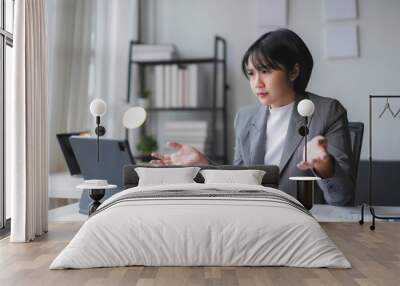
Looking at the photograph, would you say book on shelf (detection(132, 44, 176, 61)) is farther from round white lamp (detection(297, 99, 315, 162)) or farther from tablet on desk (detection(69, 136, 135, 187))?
round white lamp (detection(297, 99, 315, 162))

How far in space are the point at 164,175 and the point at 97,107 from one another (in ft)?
2.98

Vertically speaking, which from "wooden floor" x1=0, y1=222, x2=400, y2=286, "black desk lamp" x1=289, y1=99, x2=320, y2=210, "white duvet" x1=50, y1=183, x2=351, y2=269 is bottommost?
"wooden floor" x1=0, y1=222, x2=400, y2=286

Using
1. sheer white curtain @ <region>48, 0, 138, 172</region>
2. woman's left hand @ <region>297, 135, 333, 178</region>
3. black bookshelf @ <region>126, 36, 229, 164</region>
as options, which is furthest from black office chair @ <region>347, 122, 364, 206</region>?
sheer white curtain @ <region>48, 0, 138, 172</region>

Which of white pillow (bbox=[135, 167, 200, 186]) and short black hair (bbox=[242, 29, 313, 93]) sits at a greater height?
short black hair (bbox=[242, 29, 313, 93])

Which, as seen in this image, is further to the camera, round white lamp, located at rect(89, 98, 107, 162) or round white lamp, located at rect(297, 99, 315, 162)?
round white lamp, located at rect(89, 98, 107, 162)

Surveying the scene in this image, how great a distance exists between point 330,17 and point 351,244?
218 cm

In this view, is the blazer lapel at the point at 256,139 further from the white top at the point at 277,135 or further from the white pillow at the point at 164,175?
the white pillow at the point at 164,175

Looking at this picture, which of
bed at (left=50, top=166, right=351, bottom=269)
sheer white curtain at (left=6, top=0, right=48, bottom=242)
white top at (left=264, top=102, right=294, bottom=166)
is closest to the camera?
bed at (left=50, top=166, right=351, bottom=269)

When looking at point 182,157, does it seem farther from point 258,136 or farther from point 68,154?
point 68,154

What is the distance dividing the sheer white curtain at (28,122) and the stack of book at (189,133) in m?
1.23

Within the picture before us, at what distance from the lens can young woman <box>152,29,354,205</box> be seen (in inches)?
211

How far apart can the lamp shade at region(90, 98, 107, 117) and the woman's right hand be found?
0.62m

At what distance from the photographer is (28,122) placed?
4.65 meters

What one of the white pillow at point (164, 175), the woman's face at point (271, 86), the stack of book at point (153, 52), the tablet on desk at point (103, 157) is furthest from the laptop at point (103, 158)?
the woman's face at point (271, 86)
